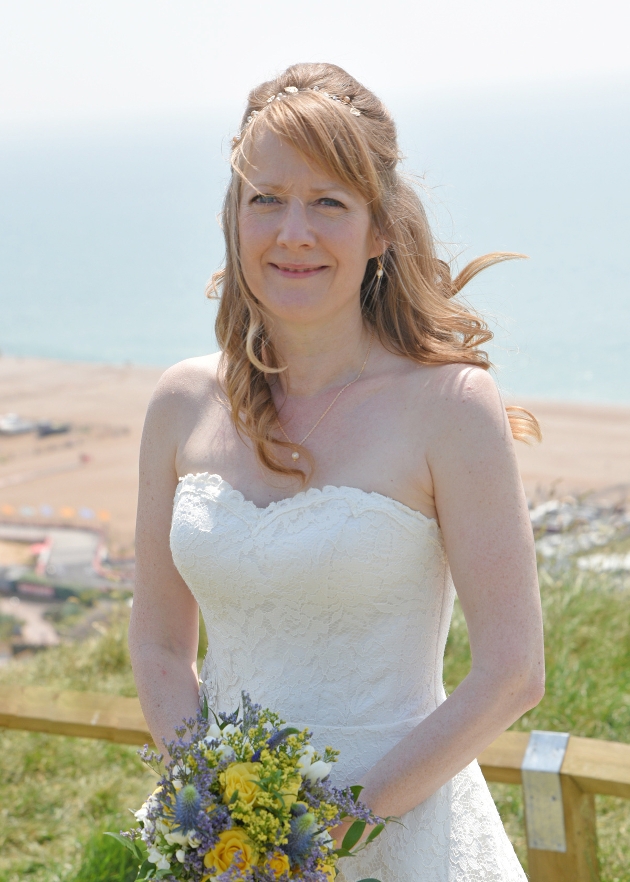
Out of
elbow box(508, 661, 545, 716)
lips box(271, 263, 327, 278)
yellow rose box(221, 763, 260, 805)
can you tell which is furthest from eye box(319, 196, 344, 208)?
yellow rose box(221, 763, 260, 805)

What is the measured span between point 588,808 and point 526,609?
109cm

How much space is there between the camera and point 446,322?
6.80 feet

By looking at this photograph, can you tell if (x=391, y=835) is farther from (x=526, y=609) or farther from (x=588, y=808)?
(x=588, y=808)

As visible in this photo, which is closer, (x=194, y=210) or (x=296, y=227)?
(x=296, y=227)

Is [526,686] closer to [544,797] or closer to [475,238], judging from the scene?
[544,797]

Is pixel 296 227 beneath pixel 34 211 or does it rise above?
above

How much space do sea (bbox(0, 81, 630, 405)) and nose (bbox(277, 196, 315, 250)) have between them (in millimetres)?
19811

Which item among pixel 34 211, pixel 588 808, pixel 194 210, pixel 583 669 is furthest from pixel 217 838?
pixel 34 211

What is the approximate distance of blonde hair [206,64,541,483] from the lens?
6.04 feet

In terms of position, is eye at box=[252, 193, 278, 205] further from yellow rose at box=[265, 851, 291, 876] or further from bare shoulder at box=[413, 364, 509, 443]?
yellow rose at box=[265, 851, 291, 876]

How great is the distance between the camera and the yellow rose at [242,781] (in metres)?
1.34

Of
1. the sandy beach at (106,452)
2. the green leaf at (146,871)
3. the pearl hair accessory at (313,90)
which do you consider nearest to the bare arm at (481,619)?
the green leaf at (146,871)

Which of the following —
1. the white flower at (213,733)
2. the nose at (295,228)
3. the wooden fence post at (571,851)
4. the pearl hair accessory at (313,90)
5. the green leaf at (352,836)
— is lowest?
the wooden fence post at (571,851)

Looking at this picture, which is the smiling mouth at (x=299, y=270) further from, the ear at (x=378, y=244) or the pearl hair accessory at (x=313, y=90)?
the pearl hair accessory at (x=313, y=90)
